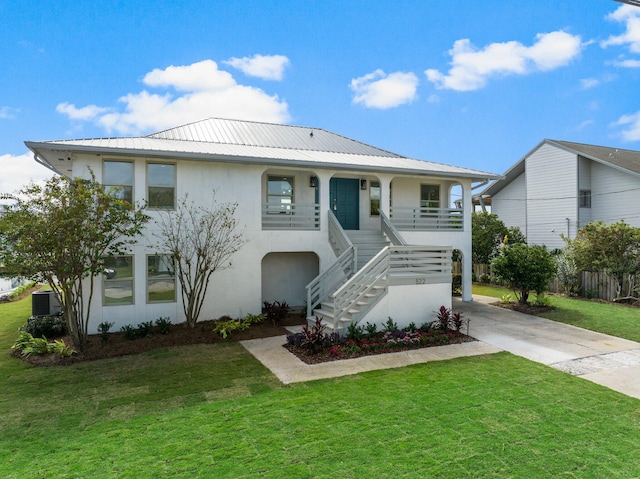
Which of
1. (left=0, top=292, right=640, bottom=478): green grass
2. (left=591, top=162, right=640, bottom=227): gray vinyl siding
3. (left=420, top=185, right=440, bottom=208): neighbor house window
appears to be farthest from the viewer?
(left=591, top=162, right=640, bottom=227): gray vinyl siding

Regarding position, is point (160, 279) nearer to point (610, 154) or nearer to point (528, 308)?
point (528, 308)

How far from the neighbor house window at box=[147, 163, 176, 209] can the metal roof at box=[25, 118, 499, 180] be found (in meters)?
0.58

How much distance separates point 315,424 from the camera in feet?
16.5

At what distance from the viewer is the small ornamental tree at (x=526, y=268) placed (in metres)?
13.1

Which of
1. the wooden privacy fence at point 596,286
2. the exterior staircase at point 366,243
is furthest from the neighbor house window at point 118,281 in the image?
the wooden privacy fence at point 596,286

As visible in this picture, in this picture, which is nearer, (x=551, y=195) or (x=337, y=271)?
(x=337, y=271)

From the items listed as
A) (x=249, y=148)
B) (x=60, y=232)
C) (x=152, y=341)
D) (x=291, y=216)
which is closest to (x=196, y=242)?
(x=152, y=341)

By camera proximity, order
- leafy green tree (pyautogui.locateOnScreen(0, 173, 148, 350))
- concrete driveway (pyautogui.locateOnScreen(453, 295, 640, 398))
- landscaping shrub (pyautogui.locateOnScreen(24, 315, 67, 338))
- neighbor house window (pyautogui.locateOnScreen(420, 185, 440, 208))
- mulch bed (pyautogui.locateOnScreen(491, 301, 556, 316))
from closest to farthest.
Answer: concrete driveway (pyautogui.locateOnScreen(453, 295, 640, 398)) < leafy green tree (pyautogui.locateOnScreen(0, 173, 148, 350)) < landscaping shrub (pyautogui.locateOnScreen(24, 315, 67, 338)) < mulch bed (pyautogui.locateOnScreen(491, 301, 556, 316)) < neighbor house window (pyautogui.locateOnScreen(420, 185, 440, 208))

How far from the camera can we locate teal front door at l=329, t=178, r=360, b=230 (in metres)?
13.9

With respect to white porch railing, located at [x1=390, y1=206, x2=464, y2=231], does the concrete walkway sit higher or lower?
lower

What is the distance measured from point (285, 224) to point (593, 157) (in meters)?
18.9

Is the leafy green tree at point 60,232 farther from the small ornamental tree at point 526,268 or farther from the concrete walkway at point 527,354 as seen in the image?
the small ornamental tree at point 526,268

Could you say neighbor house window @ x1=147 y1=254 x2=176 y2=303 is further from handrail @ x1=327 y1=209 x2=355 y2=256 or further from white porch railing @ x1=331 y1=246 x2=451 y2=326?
handrail @ x1=327 y1=209 x2=355 y2=256

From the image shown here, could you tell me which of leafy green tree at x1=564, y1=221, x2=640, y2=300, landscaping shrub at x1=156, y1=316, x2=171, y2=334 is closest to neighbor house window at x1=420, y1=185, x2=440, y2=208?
leafy green tree at x1=564, y1=221, x2=640, y2=300
